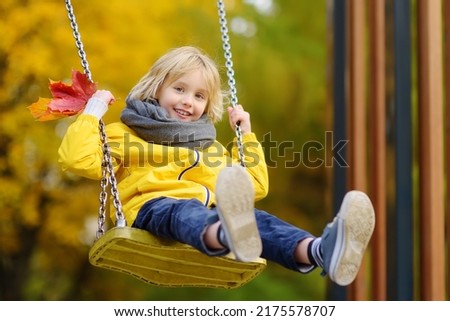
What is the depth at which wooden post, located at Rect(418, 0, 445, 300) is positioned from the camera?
4199 millimetres

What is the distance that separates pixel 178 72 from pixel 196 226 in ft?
2.26

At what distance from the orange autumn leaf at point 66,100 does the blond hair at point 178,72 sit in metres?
0.19

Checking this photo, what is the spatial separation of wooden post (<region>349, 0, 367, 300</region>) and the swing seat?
2752 millimetres

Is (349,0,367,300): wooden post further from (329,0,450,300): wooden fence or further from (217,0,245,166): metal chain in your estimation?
(217,0,245,166): metal chain

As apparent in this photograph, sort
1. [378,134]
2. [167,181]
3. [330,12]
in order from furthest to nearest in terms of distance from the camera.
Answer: [330,12] < [378,134] < [167,181]

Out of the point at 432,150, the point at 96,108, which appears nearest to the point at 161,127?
the point at 96,108

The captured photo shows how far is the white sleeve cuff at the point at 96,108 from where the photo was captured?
2.86 metres

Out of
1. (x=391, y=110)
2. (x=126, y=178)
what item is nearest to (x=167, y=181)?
(x=126, y=178)

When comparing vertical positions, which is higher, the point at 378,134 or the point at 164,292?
the point at 378,134

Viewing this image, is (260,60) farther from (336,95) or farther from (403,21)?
(403,21)

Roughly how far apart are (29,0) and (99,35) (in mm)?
572

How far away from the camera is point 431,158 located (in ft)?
13.8

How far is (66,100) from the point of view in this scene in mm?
2996

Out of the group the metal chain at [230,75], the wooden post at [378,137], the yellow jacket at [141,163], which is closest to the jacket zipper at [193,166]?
the yellow jacket at [141,163]
